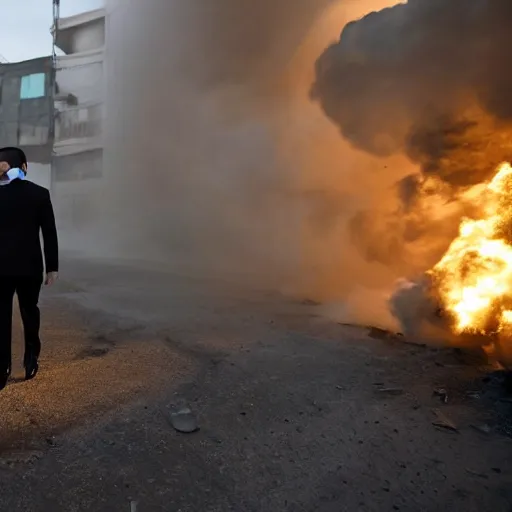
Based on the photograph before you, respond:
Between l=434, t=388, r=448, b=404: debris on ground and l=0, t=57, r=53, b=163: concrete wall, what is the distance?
2476cm

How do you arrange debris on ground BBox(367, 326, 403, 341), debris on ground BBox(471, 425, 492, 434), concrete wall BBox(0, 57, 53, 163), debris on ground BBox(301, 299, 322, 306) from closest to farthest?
debris on ground BBox(471, 425, 492, 434) < debris on ground BBox(367, 326, 403, 341) < debris on ground BBox(301, 299, 322, 306) < concrete wall BBox(0, 57, 53, 163)

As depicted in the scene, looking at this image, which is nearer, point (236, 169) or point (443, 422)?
point (443, 422)

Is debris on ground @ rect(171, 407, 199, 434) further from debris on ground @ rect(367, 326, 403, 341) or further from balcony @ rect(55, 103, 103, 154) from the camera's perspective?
balcony @ rect(55, 103, 103, 154)

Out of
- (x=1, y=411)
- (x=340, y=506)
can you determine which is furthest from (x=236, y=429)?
(x=1, y=411)

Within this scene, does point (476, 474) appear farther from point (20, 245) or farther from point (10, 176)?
point (10, 176)

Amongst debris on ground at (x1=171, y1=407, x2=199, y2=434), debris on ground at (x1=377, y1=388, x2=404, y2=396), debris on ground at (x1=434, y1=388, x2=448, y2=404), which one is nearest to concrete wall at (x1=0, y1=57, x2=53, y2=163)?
debris on ground at (x1=171, y1=407, x2=199, y2=434)

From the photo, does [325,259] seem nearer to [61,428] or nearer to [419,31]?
[419,31]

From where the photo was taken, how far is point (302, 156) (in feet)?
39.6

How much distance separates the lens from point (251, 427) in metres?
2.86

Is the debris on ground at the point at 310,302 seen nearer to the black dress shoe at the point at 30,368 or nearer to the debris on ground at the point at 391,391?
the debris on ground at the point at 391,391

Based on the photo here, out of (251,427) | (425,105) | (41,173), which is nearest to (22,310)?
(251,427)

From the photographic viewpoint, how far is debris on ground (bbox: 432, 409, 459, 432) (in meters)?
2.95

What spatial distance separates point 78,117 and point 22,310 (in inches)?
889

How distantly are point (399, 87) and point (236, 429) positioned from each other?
5.88m
